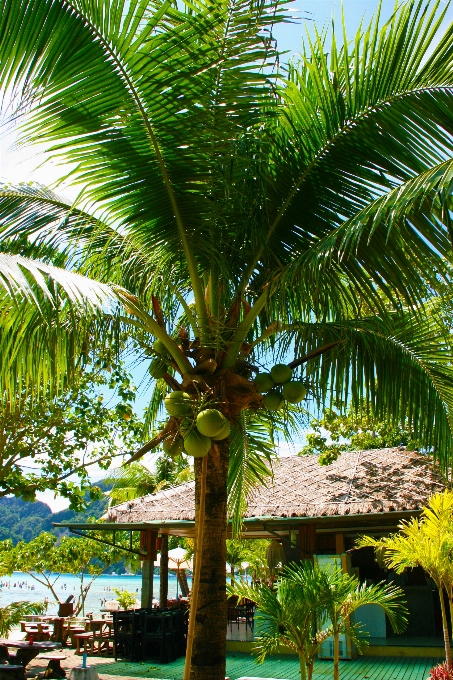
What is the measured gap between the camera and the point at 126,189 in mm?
4035

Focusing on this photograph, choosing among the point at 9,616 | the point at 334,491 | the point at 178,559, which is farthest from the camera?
the point at 178,559

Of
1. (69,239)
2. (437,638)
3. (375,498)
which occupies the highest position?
A: (69,239)

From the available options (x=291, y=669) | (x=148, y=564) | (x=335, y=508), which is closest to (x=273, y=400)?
(x=335, y=508)

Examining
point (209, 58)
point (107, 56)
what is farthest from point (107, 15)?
point (209, 58)

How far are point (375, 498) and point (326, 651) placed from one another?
9.06 feet

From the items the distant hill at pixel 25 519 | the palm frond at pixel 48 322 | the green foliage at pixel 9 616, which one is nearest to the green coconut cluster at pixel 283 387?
the palm frond at pixel 48 322

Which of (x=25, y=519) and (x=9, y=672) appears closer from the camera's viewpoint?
(x=9, y=672)

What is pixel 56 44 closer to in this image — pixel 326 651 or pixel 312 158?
pixel 312 158

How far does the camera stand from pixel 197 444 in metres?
3.43

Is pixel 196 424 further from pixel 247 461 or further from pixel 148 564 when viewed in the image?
pixel 148 564

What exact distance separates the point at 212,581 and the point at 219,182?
241 cm

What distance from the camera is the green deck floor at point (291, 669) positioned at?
31.0 feet

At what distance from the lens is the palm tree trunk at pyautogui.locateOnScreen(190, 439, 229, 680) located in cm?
349

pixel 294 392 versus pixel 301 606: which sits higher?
pixel 294 392
